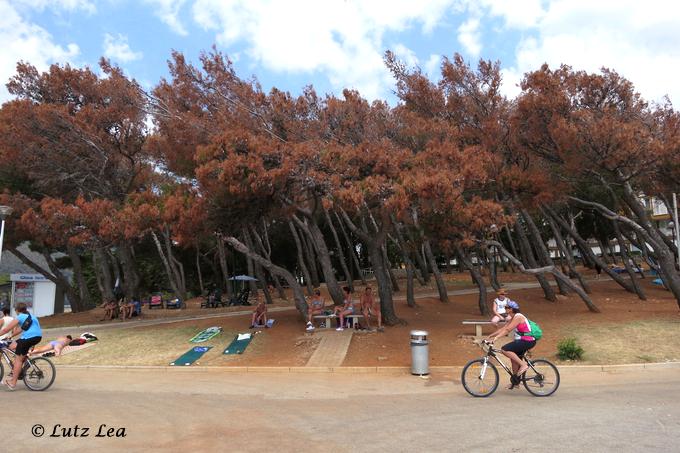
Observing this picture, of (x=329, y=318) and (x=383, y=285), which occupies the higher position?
(x=383, y=285)

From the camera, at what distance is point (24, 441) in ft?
19.0

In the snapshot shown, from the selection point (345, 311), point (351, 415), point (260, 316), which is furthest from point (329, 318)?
point (351, 415)

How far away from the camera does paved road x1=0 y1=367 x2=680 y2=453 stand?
18.3ft

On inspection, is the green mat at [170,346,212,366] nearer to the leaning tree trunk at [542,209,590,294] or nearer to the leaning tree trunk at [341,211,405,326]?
the leaning tree trunk at [341,211,405,326]

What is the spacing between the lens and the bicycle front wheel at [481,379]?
820 centimetres

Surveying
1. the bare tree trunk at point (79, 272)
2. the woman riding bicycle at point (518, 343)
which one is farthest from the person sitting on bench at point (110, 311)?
the woman riding bicycle at point (518, 343)

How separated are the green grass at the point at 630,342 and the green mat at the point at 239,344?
8.59 meters

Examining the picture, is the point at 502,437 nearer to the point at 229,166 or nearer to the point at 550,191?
the point at 229,166

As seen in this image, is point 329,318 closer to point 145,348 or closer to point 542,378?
point 145,348

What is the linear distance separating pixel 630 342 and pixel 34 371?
44.0 ft

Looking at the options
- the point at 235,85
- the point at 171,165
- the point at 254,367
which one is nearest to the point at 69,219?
the point at 171,165

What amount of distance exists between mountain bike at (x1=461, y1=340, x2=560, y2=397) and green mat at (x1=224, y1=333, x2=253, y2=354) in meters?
7.16

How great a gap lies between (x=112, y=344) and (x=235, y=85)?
30.1ft

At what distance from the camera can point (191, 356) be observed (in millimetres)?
13312
